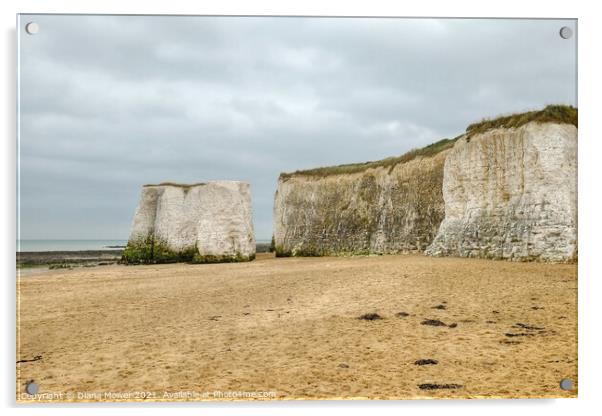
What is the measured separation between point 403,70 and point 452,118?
118cm

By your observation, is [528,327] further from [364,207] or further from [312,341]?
[364,207]

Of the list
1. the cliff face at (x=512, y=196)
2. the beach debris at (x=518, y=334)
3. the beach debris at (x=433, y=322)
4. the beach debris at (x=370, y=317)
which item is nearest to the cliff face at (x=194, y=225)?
the cliff face at (x=512, y=196)

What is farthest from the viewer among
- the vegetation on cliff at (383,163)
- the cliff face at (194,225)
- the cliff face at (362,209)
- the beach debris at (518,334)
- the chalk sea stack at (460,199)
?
the vegetation on cliff at (383,163)

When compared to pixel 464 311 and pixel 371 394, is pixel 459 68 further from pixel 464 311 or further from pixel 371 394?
pixel 371 394

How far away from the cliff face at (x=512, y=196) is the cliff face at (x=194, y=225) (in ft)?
22.8

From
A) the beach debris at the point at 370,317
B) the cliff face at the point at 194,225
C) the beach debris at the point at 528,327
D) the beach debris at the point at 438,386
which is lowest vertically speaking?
the beach debris at the point at 438,386

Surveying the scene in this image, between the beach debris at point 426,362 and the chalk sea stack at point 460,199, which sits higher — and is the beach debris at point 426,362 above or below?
below

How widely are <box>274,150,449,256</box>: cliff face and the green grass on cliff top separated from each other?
16cm

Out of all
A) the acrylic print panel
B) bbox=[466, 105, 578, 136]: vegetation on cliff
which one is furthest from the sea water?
bbox=[466, 105, 578, 136]: vegetation on cliff

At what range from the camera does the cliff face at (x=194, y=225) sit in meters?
16.5

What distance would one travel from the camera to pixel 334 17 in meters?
5.52

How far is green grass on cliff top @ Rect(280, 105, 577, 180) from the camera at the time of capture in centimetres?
700

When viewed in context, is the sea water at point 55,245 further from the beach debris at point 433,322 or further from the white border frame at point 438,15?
the beach debris at point 433,322

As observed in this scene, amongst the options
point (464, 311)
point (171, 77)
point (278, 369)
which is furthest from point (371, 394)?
point (171, 77)
